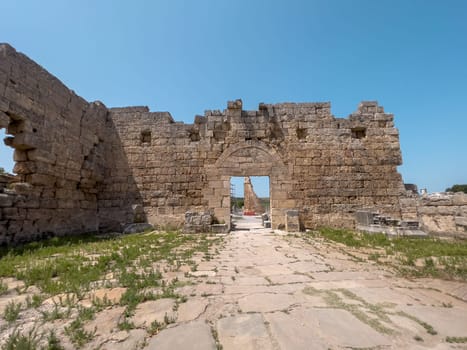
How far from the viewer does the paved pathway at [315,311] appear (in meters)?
1.76

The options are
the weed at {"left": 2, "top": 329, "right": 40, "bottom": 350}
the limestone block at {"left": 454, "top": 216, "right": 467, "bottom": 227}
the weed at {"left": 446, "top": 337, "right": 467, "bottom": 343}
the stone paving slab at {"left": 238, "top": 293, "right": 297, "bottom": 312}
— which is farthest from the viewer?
the limestone block at {"left": 454, "top": 216, "right": 467, "bottom": 227}

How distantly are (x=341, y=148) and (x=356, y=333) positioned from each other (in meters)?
8.89

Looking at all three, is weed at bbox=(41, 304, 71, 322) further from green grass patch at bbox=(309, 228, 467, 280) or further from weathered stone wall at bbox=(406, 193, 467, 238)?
weathered stone wall at bbox=(406, 193, 467, 238)

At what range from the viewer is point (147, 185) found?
9.89 m

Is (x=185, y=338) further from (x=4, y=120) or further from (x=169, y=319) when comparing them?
(x=4, y=120)

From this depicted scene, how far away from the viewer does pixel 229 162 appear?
9688mm

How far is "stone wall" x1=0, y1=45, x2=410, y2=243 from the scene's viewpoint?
9.34m

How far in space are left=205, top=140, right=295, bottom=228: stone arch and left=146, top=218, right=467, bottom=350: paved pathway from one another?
5.69 metres

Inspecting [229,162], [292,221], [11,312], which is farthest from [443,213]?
[11,312]

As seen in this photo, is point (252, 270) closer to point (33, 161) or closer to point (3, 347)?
point (3, 347)

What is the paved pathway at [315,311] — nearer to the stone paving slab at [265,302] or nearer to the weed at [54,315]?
the stone paving slab at [265,302]

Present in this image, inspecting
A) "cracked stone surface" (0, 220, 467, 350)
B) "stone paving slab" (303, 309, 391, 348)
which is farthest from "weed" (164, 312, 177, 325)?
"stone paving slab" (303, 309, 391, 348)

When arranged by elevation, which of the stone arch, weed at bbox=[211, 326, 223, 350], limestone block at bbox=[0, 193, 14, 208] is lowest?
weed at bbox=[211, 326, 223, 350]

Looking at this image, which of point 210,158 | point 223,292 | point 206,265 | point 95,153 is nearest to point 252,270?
point 206,265
